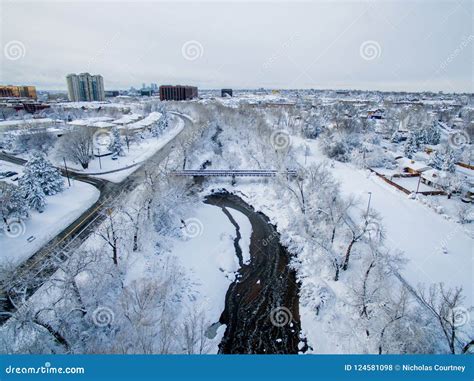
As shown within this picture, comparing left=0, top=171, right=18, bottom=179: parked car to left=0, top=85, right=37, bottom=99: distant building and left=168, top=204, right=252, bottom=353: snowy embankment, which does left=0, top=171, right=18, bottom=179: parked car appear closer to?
left=168, top=204, right=252, bottom=353: snowy embankment

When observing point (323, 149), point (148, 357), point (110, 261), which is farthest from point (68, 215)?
point (323, 149)

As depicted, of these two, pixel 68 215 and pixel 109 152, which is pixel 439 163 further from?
pixel 109 152
